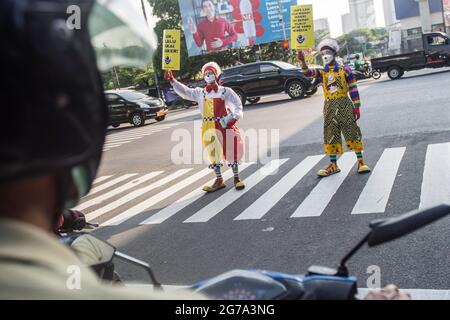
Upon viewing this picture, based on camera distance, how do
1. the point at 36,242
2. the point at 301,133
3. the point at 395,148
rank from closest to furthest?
the point at 36,242 → the point at 395,148 → the point at 301,133

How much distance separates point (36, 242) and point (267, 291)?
72cm

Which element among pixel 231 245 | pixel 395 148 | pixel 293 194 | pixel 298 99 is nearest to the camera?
pixel 231 245

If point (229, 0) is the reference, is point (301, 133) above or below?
below

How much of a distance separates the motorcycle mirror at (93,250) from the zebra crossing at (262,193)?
371cm

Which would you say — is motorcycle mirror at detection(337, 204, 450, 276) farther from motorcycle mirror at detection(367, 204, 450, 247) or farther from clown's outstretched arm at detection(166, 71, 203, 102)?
clown's outstretched arm at detection(166, 71, 203, 102)

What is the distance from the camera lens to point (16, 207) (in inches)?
29.5

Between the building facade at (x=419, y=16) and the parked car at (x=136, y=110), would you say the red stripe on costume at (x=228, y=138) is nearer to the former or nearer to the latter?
the parked car at (x=136, y=110)

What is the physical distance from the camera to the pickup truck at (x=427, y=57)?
21219mm

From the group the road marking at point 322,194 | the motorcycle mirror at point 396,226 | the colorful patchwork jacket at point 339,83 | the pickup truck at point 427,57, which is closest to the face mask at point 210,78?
the colorful patchwork jacket at point 339,83

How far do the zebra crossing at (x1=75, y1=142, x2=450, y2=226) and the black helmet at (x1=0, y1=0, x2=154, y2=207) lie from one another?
14.7 feet

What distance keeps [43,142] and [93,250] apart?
103cm

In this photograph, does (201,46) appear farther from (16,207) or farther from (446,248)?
(16,207)

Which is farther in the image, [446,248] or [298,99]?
[298,99]

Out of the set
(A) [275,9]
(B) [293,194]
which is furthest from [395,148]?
(A) [275,9]
